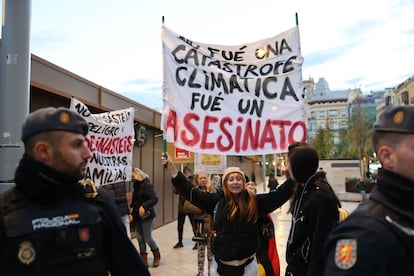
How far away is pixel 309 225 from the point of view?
3221 millimetres

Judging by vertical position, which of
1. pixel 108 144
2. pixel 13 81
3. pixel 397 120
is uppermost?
pixel 13 81

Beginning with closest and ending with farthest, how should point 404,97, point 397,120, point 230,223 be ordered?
point 397,120, point 230,223, point 404,97

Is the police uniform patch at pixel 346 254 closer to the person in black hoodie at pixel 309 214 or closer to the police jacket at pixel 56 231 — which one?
the police jacket at pixel 56 231

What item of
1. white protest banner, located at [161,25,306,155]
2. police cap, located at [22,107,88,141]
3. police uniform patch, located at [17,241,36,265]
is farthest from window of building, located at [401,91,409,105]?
police uniform patch, located at [17,241,36,265]

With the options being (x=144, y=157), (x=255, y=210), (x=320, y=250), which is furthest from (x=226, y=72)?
(x=144, y=157)

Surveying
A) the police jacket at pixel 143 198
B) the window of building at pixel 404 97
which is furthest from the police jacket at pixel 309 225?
the window of building at pixel 404 97

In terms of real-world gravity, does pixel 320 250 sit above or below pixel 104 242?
below

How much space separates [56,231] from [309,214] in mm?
2042

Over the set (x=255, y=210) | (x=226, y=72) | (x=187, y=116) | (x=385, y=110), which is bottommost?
(x=255, y=210)

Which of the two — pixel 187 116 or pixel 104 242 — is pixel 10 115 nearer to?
pixel 104 242

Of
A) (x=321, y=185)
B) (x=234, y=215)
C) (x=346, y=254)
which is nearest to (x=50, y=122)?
(x=346, y=254)

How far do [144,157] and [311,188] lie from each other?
9528 millimetres

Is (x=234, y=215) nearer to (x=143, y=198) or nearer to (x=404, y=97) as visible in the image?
(x=143, y=198)

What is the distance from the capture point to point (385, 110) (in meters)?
1.85
